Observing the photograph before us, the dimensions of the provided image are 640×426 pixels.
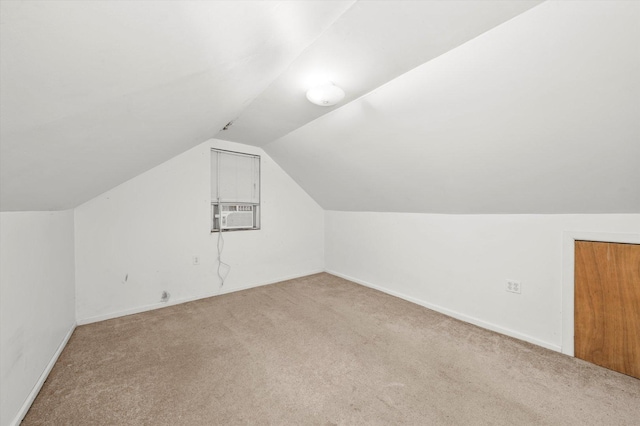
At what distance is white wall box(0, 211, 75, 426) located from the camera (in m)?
1.28

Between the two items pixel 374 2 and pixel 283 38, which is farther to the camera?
pixel 283 38

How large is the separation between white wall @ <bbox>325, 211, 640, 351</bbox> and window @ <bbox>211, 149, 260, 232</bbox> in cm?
171

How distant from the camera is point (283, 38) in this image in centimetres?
120

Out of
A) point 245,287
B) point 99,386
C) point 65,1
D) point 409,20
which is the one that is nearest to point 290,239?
point 245,287

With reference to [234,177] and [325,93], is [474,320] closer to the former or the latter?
[325,93]

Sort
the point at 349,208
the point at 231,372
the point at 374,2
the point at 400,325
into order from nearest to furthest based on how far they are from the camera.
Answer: the point at 374,2
the point at 231,372
the point at 400,325
the point at 349,208

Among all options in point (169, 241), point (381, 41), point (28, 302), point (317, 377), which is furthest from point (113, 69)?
point (169, 241)

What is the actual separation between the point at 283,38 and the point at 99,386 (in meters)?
2.42

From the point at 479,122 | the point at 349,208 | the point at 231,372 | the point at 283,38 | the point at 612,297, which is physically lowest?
the point at 231,372

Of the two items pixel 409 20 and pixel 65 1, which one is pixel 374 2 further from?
pixel 65 1

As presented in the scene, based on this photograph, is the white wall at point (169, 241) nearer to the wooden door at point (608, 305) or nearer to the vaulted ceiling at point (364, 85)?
the vaulted ceiling at point (364, 85)

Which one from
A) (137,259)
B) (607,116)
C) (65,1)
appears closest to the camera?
(65,1)

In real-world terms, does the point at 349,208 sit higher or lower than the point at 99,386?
higher

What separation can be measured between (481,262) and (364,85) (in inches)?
82.4
